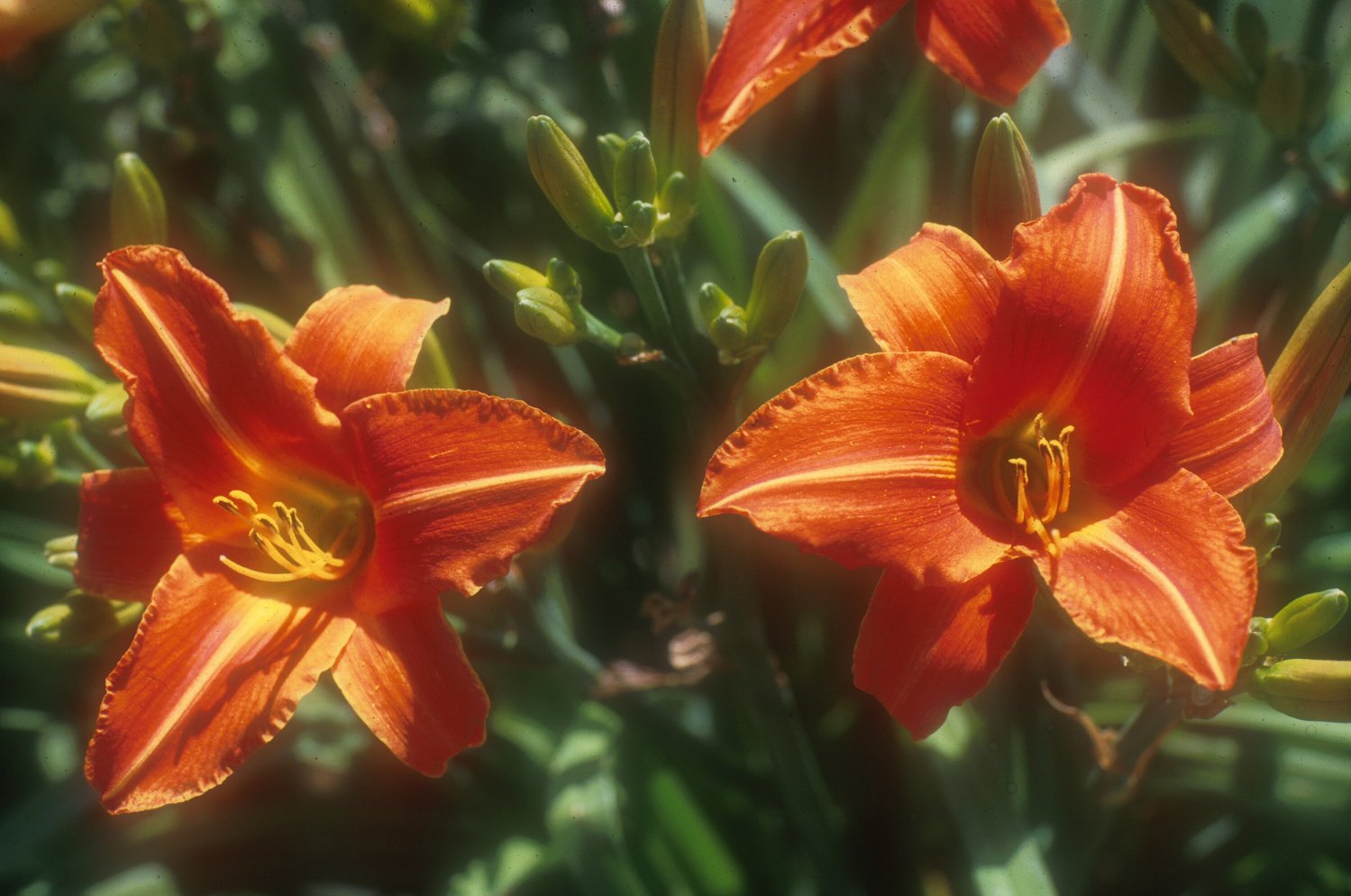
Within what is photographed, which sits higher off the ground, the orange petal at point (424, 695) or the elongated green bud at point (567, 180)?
the elongated green bud at point (567, 180)

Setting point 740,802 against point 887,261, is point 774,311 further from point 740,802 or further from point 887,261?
point 740,802

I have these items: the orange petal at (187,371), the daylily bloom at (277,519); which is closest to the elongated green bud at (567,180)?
the daylily bloom at (277,519)

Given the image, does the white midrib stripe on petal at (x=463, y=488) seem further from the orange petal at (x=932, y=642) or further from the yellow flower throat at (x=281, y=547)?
the orange petal at (x=932, y=642)

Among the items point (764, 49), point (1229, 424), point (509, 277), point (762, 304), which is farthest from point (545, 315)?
point (1229, 424)

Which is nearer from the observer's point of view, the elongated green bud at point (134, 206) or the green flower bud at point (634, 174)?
the green flower bud at point (634, 174)

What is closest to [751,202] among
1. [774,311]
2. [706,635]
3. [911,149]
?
[911,149]

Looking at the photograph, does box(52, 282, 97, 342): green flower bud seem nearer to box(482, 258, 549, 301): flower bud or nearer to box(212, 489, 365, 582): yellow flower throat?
box(212, 489, 365, 582): yellow flower throat
